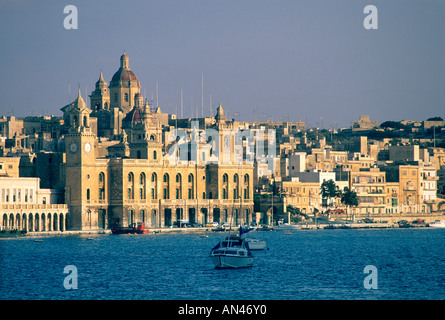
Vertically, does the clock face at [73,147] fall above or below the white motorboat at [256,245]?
above

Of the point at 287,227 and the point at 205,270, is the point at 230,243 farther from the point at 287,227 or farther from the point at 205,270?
the point at 287,227

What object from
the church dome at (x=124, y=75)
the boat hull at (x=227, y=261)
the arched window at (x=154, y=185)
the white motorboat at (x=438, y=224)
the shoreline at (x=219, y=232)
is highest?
the church dome at (x=124, y=75)

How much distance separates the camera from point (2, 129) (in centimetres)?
15788

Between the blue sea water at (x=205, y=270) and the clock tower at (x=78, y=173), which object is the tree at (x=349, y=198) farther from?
the clock tower at (x=78, y=173)

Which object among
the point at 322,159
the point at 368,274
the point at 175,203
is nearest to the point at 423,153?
the point at 322,159

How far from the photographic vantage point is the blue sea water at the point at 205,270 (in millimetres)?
61781

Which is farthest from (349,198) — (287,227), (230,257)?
(230,257)

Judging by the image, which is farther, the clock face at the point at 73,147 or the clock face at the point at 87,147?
the clock face at the point at 87,147

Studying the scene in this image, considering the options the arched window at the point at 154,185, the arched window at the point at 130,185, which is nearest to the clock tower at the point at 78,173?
the arched window at the point at 130,185

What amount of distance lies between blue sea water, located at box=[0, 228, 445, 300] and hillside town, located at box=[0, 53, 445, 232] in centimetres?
734

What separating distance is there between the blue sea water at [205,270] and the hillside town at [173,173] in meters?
7.34

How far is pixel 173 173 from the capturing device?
126m

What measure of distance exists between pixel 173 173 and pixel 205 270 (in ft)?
172
